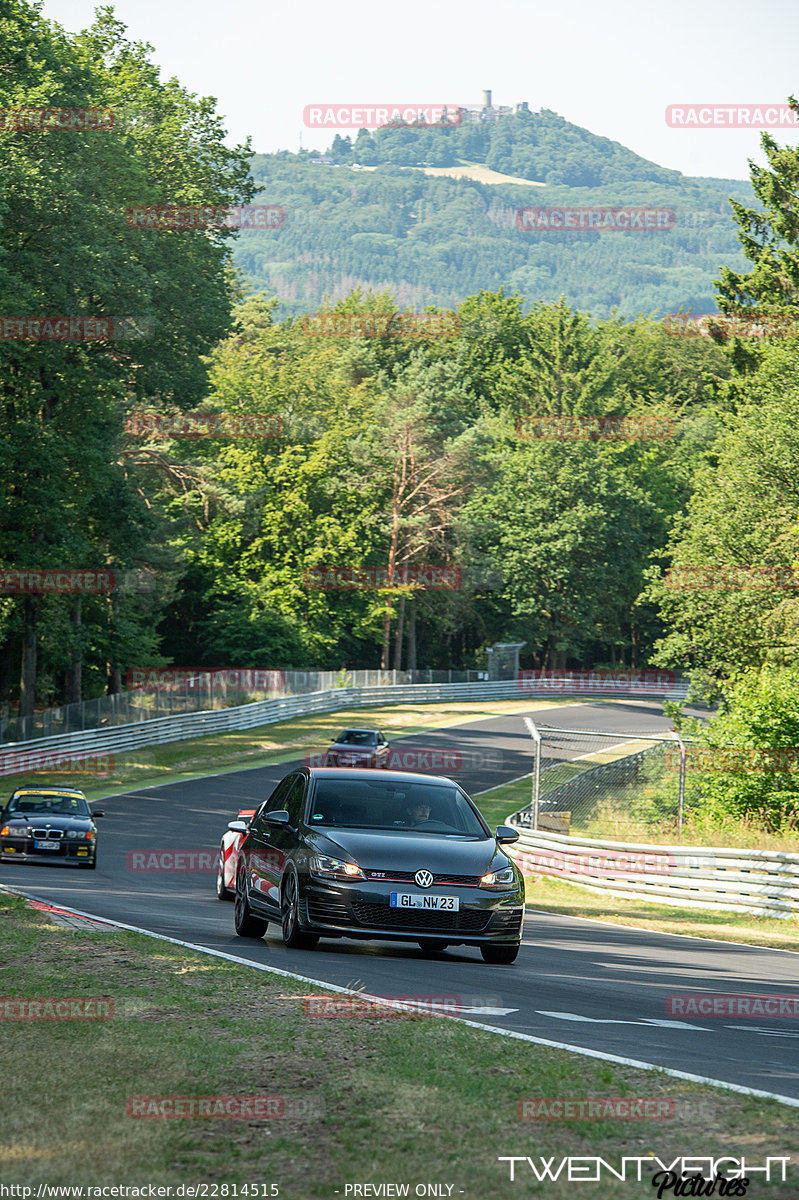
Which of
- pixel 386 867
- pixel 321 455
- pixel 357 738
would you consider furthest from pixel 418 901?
pixel 321 455

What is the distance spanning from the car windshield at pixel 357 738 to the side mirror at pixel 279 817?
3131 centimetres

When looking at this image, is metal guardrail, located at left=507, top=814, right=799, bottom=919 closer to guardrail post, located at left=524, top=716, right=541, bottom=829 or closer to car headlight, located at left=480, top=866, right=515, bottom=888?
guardrail post, located at left=524, top=716, right=541, bottom=829

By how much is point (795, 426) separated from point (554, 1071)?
122 ft

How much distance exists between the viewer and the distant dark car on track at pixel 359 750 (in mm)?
43312

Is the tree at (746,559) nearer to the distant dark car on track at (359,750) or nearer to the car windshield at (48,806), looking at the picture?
the distant dark car on track at (359,750)

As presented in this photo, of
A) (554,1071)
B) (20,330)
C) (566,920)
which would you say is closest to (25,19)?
(20,330)

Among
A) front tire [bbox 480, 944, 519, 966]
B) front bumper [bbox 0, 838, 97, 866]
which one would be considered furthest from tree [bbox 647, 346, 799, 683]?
front tire [bbox 480, 944, 519, 966]

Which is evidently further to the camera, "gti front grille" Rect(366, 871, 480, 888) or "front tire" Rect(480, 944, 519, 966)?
"front tire" Rect(480, 944, 519, 966)

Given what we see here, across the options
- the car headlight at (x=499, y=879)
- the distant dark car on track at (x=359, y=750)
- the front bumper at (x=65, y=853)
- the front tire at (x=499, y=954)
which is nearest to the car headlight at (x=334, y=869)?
the car headlight at (x=499, y=879)

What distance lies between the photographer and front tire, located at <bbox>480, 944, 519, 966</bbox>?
12.1 m

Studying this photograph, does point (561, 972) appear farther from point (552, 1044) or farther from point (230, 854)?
point (230, 854)

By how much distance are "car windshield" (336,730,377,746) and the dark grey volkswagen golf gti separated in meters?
31.0

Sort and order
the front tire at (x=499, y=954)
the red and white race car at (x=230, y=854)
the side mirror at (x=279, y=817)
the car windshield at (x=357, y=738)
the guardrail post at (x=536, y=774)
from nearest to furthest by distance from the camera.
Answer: the front tire at (x=499, y=954), the side mirror at (x=279, y=817), the red and white race car at (x=230, y=854), the guardrail post at (x=536, y=774), the car windshield at (x=357, y=738)

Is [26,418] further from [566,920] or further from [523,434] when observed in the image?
[523,434]
